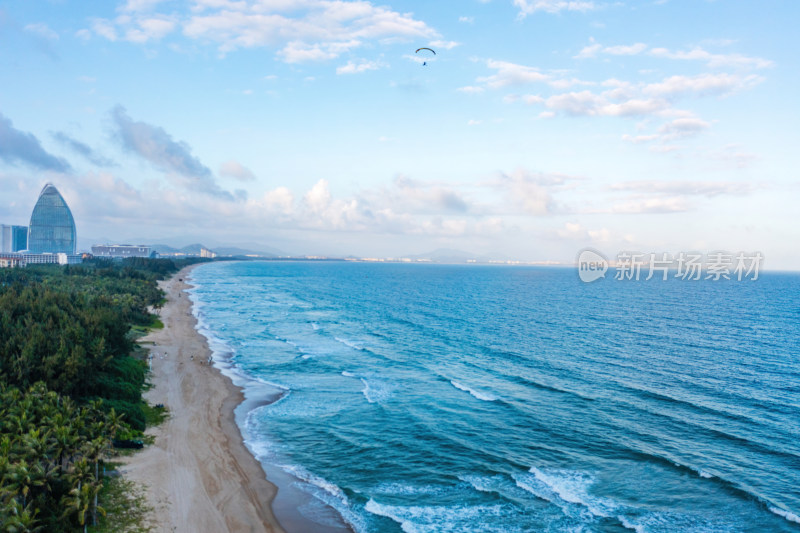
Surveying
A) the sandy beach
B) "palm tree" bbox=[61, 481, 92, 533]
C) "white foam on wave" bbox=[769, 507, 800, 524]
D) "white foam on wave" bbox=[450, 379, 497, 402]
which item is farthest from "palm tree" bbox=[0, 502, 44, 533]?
"white foam on wave" bbox=[769, 507, 800, 524]

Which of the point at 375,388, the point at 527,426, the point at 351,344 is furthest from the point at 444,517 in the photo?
the point at 351,344

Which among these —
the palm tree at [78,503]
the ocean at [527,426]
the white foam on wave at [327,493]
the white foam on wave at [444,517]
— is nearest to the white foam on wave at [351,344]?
the ocean at [527,426]

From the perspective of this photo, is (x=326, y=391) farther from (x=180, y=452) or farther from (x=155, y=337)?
(x=155, y=337)

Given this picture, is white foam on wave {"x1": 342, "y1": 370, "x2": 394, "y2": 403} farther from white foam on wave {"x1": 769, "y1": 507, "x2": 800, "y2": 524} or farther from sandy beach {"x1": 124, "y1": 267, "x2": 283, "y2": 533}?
white foam on wave {"x1": 769, "y1": 507, "x2": 800, "y2": 524}

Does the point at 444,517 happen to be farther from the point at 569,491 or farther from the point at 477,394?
the point at 477,394

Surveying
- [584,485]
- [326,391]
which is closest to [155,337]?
[326,391]

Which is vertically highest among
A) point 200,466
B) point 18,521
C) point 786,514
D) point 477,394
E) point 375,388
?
point 18,521

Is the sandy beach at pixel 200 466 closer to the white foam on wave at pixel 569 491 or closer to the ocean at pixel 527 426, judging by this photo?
the ocean at pixel 527 426

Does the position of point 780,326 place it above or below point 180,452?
above
